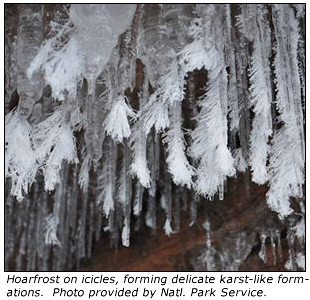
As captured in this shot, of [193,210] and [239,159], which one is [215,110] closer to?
[239,159]

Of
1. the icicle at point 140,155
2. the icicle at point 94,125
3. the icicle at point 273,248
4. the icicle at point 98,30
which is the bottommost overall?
the icicle at point 273,248

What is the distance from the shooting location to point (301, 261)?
2.79m

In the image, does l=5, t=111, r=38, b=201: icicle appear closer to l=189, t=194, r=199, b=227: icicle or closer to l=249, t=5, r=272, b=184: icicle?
l=249, t=5, r=272, b=184: icicle

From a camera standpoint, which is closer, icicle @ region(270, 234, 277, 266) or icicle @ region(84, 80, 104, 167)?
icicle @ region(84, 80, 104, 167)

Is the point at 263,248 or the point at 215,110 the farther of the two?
the point at 263,248

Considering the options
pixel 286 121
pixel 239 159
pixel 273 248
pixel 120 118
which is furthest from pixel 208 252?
pixel 120 118

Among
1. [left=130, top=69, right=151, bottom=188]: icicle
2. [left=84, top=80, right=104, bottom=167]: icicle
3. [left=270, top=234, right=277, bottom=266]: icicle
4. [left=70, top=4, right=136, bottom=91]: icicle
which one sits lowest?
[left=270, top=234, right=277, bottom=266]: icicle

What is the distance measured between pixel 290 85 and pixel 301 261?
1.19 m

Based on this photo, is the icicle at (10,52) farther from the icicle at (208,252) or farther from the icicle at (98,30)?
the icicle at (208,252)

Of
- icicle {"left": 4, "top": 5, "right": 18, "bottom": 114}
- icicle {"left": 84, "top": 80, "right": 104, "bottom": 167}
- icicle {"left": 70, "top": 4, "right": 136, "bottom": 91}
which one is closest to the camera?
icicle {"left": 70, "top": 4, "right": 136, "bottom": 91}

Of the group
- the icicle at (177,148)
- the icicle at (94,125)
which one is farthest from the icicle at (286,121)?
the icicle at (94,125)

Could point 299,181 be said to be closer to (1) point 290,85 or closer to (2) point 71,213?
(1) point 290,85

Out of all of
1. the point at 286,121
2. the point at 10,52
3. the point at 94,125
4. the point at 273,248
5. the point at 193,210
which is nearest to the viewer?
the point at 286,121

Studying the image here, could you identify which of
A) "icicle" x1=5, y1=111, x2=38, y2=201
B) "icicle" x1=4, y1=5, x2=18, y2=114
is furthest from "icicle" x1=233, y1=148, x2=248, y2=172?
"icicle" x1=4, y1=5, x2=18, y2=114
